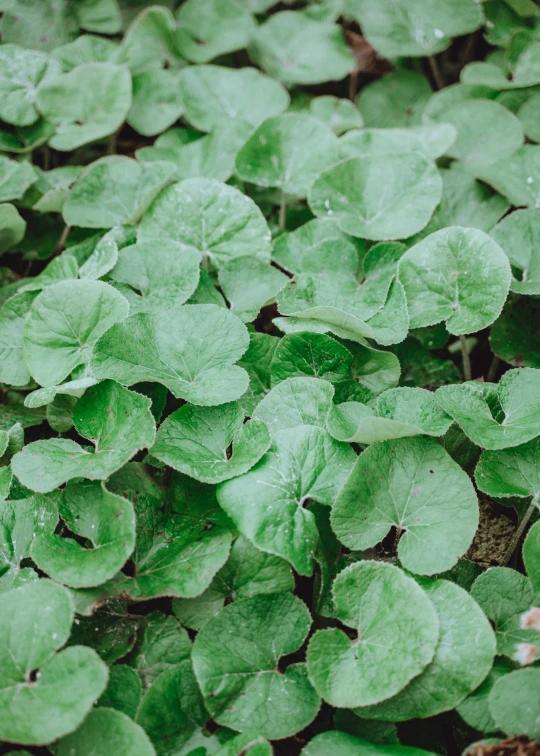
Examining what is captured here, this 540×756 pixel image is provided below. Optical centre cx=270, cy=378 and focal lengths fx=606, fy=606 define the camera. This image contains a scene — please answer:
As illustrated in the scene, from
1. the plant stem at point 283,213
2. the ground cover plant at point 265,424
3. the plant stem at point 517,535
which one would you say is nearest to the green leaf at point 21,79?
the ground cover plant at point 265,424

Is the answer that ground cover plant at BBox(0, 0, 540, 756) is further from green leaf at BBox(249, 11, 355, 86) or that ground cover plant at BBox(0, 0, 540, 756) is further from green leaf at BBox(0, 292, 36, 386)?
green leaf at BBox(249, 11, 355, 86)

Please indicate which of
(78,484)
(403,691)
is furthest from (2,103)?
(403,691)

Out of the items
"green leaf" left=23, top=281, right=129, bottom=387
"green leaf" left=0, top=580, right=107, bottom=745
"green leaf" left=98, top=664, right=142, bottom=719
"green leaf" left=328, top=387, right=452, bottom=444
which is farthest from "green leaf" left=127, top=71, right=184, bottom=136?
"green leaf" left=98, top=664, right=142, bottom=719

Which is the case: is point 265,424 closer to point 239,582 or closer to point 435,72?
point 239,582

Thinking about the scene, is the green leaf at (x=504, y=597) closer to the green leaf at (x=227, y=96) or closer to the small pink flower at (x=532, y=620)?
the small pink flower at (x=532, y=620)

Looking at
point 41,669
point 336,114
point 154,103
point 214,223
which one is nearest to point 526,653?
point 41,669

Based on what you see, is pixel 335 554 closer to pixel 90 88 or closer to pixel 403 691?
pixel 403 691
